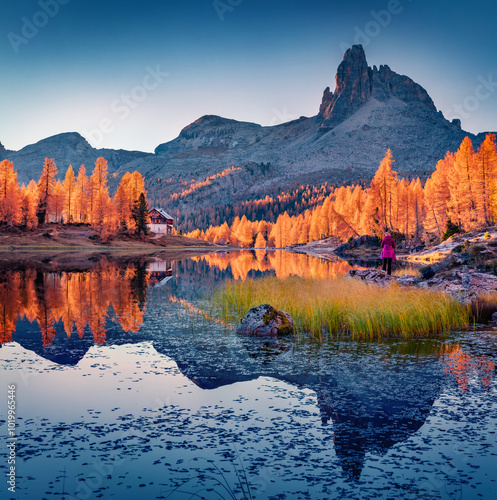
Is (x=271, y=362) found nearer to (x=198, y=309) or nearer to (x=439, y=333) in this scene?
(x=439, y=333)

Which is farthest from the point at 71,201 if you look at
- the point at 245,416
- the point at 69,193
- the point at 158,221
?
the point at 245,416

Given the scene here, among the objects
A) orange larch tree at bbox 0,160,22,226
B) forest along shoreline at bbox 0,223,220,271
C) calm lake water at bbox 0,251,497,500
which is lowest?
calm lake water at bbox 0,251,497,500

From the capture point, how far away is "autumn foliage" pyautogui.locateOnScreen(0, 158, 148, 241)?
89.4m

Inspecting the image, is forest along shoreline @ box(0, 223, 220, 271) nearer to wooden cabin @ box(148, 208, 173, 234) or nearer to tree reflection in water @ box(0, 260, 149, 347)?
wooden cabin @ box(148, 208, 173, 234)

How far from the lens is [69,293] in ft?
81.6

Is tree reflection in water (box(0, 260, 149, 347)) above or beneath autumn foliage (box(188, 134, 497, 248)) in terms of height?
beneath

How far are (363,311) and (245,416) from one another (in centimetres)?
901

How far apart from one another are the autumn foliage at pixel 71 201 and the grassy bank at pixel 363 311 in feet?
264

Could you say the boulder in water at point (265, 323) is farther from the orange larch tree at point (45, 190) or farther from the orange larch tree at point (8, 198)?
the orange larch tree at point (45, 190)

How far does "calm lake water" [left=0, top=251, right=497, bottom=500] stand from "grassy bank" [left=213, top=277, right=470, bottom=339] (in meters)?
1.07

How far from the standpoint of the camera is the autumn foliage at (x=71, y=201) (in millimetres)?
89387

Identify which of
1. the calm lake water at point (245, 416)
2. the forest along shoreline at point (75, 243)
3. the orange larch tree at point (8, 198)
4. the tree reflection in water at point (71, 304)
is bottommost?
the calm lake water at point (245, 416)

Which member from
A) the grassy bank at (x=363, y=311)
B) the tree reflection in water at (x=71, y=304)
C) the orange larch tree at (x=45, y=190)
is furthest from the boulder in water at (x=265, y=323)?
the orange larch tree at (x=45, y=190)

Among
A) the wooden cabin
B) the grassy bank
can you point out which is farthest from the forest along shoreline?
the grassy bank
